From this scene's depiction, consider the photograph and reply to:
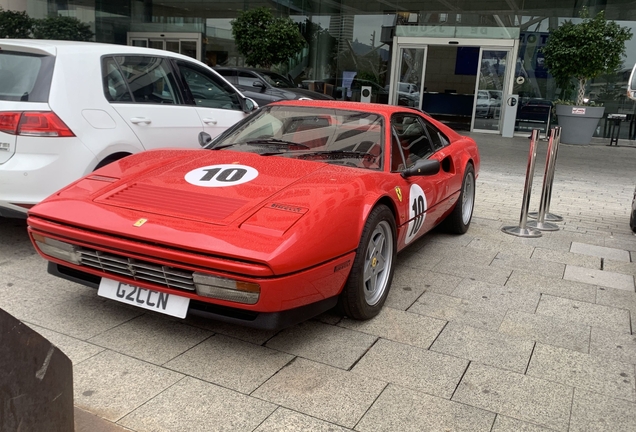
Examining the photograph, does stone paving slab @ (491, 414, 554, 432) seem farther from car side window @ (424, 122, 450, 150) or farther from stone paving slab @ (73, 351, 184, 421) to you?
car side window @ (424, 122, 450, 150)

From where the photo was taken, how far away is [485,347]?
3.12 metres

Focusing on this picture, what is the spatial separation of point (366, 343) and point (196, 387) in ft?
3.17

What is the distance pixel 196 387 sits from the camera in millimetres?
2566

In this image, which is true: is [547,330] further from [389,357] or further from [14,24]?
[14,24]

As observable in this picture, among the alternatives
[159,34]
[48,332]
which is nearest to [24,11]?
[159,34]

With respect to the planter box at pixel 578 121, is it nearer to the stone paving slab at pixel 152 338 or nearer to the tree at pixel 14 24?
the stone paving slab at pixel 152 338

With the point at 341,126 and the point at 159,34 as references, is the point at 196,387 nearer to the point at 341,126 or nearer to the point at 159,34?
the point at 341,126

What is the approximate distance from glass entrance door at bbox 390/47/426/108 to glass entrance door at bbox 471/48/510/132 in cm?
181

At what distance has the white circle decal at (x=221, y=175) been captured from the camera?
10.7ft

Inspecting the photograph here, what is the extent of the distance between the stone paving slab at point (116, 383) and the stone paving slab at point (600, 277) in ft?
10.5

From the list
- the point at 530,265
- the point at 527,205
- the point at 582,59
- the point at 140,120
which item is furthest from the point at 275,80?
the point at 530,265

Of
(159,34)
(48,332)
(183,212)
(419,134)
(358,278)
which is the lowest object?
(48,332)

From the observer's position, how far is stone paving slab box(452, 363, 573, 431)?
2475mm

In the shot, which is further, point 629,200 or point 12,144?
point 629,200
